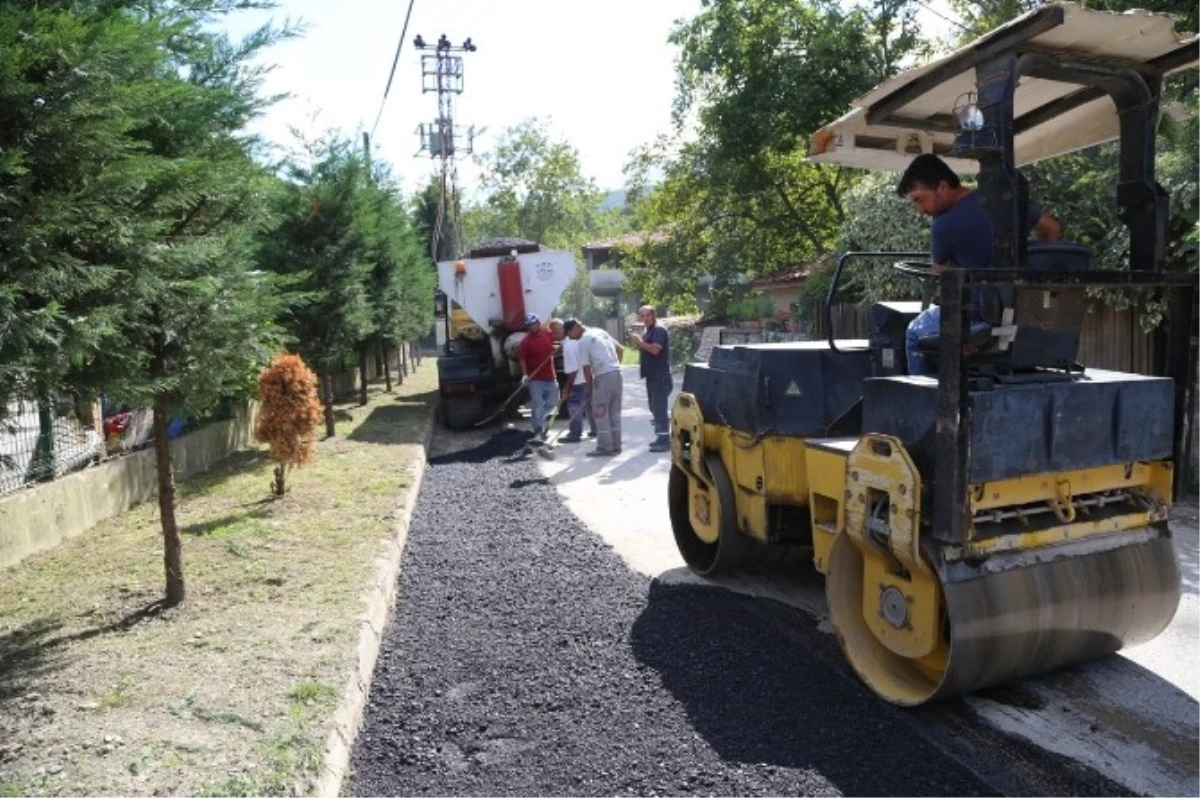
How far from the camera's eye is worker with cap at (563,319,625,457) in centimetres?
1072

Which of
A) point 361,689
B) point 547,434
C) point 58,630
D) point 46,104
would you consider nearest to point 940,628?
point 361,689

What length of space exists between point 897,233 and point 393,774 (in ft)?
36.0

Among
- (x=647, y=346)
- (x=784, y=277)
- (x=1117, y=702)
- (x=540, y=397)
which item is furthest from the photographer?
(x=784, y=277)

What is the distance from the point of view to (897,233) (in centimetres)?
1252

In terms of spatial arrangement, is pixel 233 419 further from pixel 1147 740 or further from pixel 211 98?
pixel 1147 740

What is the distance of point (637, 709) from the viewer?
3.84 m

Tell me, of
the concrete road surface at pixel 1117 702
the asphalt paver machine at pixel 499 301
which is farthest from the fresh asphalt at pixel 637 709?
the asphalt paver machine at pixel 499 301

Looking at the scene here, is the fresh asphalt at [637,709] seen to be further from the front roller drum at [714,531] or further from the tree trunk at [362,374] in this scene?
the tree trunk at [362,374]

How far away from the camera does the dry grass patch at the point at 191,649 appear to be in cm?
319

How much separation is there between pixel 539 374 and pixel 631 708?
809 centimetres

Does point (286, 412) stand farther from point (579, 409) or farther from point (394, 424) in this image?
point (394, 424)

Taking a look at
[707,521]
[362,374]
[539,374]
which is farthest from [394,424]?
[707,521]

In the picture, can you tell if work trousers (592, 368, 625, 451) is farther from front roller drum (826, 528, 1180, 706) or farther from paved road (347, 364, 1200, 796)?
front roller drum (826, 528, 1180, 706)

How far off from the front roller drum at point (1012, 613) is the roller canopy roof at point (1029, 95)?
75.5 inches
